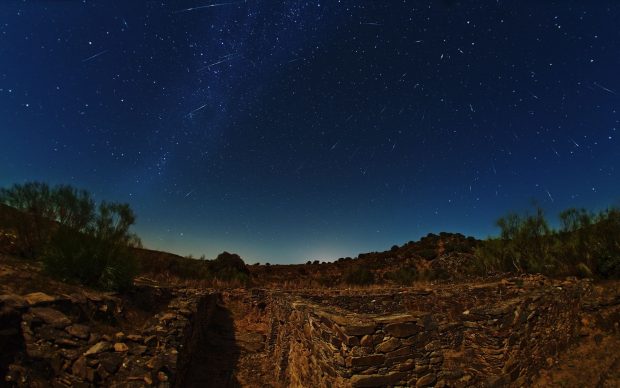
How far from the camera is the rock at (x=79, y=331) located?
18.3 ft

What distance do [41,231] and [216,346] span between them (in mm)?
7247

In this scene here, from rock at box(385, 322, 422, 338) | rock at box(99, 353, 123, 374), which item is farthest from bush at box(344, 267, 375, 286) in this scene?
rock at box(99, 353, 123, 374)

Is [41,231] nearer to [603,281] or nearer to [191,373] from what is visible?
[191,373]

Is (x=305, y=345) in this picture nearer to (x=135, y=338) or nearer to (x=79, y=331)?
(x=135, y=338)

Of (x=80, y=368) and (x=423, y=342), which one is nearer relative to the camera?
(x=80, y=368)

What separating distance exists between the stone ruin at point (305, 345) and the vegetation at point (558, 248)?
2.65 meters

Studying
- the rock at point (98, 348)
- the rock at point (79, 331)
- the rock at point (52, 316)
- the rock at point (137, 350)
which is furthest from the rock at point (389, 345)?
the rock at point (52, 316)

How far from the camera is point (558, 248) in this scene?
15219 millimetres

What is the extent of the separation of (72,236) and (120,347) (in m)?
5.15

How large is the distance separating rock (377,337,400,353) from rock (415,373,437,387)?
0.84 meters

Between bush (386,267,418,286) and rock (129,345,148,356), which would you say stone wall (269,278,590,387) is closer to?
rock (129,345,148,356)

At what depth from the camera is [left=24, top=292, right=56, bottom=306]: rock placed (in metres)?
5.79

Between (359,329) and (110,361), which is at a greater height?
(359,329)

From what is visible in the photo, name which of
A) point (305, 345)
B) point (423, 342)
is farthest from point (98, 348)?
point (423, 342)
